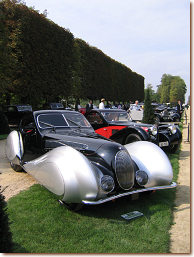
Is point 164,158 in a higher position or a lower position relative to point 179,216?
higher

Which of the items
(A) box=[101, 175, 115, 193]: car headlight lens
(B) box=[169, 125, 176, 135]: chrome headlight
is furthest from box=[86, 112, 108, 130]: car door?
(A) box=[101, 175, 115, 193]: car headlight lens

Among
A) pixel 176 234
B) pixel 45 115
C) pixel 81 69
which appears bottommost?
pixel 176 234

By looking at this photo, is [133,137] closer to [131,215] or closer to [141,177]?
[141,177]

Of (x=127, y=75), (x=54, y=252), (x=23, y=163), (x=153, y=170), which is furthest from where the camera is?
(x=127, y=75)

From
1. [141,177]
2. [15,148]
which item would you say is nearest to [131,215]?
[141,177]

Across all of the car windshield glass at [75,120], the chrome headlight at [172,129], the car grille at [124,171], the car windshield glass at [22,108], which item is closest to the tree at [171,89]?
the car windshield glass at [22,108]

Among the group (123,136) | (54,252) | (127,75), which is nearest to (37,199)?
(54,252)

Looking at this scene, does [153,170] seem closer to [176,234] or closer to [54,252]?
[176,234]

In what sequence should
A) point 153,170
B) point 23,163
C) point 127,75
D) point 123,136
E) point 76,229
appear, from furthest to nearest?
point 127,75, point 123,136, point 23,163, point 153,170, point 76,229

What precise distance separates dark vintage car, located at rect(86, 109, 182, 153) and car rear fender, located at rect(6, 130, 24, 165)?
3.12 m

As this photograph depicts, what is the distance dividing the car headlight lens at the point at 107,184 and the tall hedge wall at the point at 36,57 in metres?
13.5

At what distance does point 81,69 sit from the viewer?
101 feet

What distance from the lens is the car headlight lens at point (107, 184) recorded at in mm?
3756

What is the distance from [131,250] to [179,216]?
4.55ft
